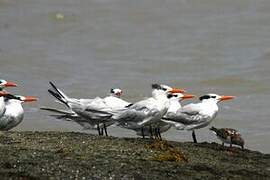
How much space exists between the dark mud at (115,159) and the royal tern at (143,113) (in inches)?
20.0

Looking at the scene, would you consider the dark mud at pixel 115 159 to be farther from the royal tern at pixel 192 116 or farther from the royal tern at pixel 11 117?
the royal tern at pixel 11 117

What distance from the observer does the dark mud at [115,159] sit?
7.54m

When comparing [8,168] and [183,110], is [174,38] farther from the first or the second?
[8,168]

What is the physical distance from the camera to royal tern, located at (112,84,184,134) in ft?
32.9

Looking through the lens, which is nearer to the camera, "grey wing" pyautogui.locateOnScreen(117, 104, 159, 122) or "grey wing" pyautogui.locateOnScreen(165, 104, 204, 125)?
"grey wing" pyautogui.locateOnScreen(117, 104, 159, 122)

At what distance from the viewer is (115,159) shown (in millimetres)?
8148

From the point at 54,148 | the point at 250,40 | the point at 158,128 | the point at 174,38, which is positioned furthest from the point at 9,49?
the point at 54,148

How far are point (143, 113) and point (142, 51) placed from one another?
12904mm

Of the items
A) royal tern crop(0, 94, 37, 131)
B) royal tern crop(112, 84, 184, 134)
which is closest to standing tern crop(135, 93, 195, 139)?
royal tern crop(112, 84, 184, 134)

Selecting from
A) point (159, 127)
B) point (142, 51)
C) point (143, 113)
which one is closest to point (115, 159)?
point (143, 113)

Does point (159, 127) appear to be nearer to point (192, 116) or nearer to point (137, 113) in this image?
point (192, 116)

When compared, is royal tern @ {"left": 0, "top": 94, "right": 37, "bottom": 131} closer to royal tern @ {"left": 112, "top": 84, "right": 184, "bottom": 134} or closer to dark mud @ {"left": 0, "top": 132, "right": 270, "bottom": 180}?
dark mud @ {"left": 0, "top": 132, "right": 270, "bottom": 180}

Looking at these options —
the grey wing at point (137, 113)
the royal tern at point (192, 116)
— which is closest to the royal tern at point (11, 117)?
the grey wing at point (137, 113)

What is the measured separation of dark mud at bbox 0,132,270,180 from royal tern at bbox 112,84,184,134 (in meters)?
0.51
